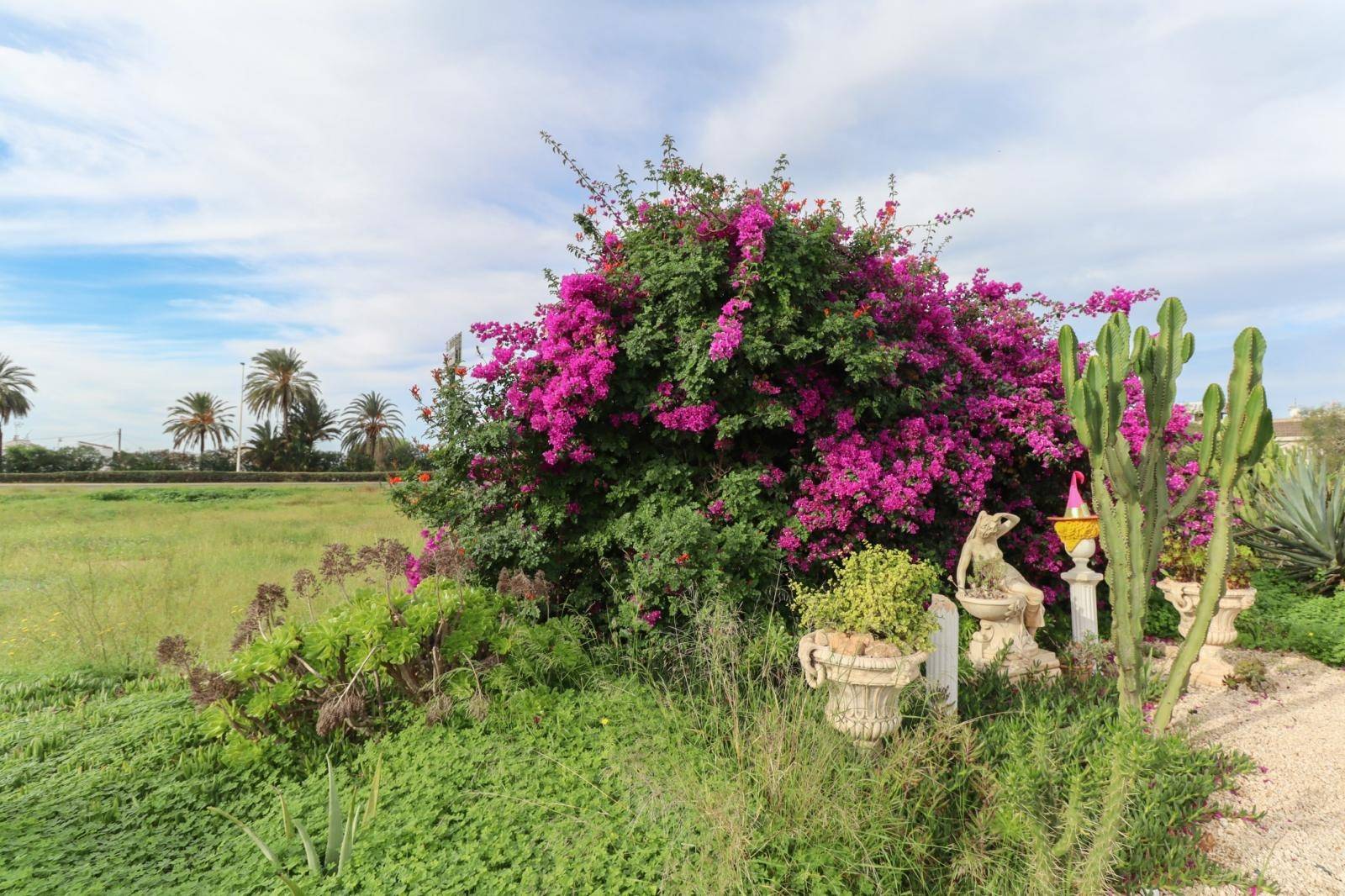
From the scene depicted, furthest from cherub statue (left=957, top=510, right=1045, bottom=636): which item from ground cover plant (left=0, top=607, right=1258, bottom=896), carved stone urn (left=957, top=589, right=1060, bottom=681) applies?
ground cover plant (left=0, top=607, right=1258, bottom=896)

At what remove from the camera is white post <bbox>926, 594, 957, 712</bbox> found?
4.13 meters

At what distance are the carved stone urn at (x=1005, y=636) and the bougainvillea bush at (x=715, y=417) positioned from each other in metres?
0.75

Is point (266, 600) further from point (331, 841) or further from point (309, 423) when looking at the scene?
point (309, 423)

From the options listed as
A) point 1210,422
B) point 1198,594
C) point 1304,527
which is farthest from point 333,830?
point 1304,527

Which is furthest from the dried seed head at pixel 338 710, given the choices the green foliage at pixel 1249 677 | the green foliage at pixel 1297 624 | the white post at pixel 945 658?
the green foliage at pixel 1297 624

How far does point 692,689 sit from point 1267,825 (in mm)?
3044

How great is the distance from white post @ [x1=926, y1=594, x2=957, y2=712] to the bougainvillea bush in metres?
1.34

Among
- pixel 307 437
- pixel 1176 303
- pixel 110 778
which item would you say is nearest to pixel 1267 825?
pixel 1176 303

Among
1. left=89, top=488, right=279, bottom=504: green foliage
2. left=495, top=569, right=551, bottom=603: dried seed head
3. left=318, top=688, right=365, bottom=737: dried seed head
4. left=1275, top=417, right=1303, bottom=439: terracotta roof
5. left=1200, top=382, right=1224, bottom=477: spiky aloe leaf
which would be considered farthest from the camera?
left=1275, top=417, right=1303, bottom=439: terracotta roof

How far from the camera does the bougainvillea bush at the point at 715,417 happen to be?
210 inches

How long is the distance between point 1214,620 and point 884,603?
3865 mm

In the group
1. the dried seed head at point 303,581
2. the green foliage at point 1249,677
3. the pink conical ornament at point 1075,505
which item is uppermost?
the pink conical ornament at point 1075,505

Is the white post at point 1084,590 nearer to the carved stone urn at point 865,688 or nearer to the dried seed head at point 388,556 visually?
the carved stone urn at point 865,688

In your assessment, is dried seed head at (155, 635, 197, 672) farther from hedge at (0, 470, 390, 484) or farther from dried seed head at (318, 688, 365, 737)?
hedge at (0, 470, 390, 484)
